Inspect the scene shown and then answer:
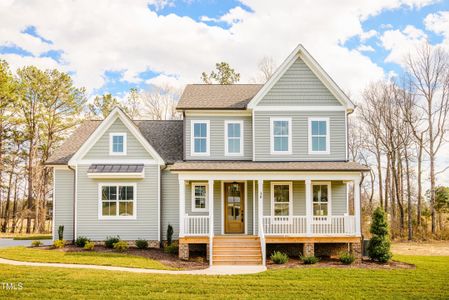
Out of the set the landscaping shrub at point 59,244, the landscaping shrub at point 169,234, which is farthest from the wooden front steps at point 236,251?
the landscaping shrub at point 59,244

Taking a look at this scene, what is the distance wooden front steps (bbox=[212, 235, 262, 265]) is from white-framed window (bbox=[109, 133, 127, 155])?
623cm

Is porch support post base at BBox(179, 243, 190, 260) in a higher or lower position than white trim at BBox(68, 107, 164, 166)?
lower

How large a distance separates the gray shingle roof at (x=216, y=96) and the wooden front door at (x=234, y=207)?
3.77 metres

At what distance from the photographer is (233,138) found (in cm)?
2042

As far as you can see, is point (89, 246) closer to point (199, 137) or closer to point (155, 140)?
point (155, 140)

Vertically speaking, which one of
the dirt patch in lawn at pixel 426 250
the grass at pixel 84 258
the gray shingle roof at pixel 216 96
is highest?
the gray shingle roof at pixel 216 96

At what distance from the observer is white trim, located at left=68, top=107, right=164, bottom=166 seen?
1994 cm

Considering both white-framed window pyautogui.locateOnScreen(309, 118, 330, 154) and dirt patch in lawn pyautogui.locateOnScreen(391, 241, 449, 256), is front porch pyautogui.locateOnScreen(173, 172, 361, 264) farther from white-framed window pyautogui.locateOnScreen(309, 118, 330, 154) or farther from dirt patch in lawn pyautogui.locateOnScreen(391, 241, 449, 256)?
dirt patch in lawn pyautogui.locateOnScreen(391, 241, 449, 256)

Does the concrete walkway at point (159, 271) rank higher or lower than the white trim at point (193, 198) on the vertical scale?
lower

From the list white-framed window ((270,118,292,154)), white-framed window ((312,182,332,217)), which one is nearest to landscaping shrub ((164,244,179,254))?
white-framed window ((270,118,292,154))

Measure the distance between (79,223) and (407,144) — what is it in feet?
80.3

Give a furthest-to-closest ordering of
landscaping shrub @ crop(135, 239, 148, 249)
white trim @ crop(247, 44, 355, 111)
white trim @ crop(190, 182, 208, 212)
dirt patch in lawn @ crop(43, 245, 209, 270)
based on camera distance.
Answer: white trim @ crop(190, 182, 208, 212) < white trim @ crop(247, 44, 355, 111) < landscaping shrub @ crop(135, 239, 148, 249) < dirt patch in lawn @ crop(43, 245, 209, 270)

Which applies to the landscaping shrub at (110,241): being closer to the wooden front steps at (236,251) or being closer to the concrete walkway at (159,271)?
the concrete walkway at (159,271)

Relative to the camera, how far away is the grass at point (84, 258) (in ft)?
49.5
